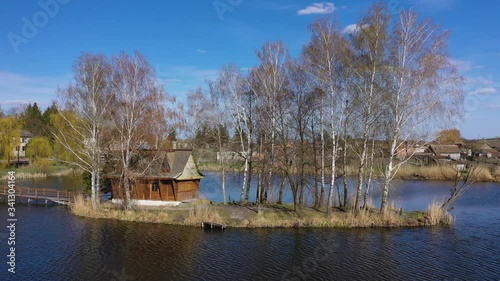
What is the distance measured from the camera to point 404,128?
28422 millimetres

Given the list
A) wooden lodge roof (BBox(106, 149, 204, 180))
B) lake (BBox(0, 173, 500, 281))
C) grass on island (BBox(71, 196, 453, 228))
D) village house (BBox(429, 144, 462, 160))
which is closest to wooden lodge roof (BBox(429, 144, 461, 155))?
village house (BBox(429, 144, 462, 160))

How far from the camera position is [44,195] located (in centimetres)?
3669

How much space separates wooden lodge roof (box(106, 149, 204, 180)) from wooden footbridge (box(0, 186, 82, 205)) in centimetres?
649

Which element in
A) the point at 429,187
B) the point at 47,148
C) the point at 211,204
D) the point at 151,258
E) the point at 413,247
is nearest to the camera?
the point at 151,258

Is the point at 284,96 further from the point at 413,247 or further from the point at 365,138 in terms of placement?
the point at 413,247

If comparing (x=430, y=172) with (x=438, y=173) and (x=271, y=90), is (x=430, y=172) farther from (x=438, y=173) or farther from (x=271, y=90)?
(x=271, y=90)

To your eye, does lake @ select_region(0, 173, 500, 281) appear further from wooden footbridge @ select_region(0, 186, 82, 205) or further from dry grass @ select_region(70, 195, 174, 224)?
wooden footbridge @ select_region(0, 186, 82, 205)

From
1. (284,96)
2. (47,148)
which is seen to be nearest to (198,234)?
(284,96)

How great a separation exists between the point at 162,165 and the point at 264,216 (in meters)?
10.6

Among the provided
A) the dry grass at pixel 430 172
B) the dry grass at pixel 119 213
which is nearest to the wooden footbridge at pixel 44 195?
the dry grass at pixel 119 213

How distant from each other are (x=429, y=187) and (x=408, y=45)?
3234cm

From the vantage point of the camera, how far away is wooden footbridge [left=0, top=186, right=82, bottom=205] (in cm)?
3553

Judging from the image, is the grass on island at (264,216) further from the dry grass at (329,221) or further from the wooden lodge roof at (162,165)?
the wooden lodge roof at (162,165)

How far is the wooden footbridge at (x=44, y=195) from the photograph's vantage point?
1399 inches
